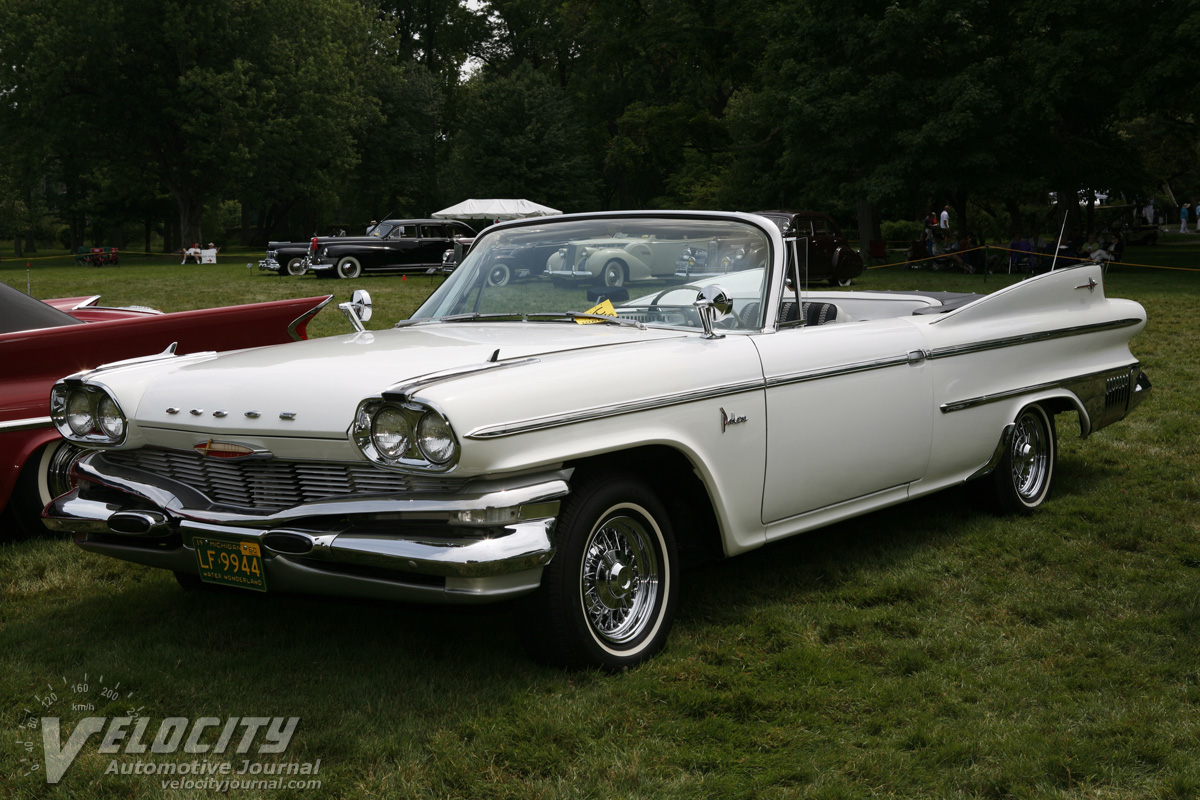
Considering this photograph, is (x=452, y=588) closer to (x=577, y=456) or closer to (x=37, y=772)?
(x=577, y=456)

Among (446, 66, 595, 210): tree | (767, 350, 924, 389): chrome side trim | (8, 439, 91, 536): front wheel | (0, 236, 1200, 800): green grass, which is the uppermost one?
(446, 66, 595, 210): tree

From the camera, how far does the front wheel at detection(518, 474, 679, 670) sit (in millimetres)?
3447

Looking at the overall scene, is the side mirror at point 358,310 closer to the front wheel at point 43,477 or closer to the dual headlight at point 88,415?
the dual headlight at point 88,415

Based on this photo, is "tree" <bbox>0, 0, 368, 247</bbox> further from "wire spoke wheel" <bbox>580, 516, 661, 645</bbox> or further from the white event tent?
"wire spoke wheel" <bbox>580, 516, 661, 645</bbox>

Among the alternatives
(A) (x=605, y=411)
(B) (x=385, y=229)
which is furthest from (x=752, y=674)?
(B) (x=385, y=229)

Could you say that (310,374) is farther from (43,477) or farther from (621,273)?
(43,477)

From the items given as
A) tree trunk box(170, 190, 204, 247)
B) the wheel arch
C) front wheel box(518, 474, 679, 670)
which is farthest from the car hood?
tree trunk box(170, 190, 204, 247)

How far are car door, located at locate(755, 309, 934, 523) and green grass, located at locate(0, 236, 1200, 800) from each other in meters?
0.44

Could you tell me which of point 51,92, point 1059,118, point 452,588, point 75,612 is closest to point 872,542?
point 452,588

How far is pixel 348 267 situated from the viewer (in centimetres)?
2631

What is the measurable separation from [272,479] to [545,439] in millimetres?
924

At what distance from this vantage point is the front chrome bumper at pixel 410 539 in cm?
322

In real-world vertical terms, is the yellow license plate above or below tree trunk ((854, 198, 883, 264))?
below

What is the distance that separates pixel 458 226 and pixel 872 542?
2467 cm
